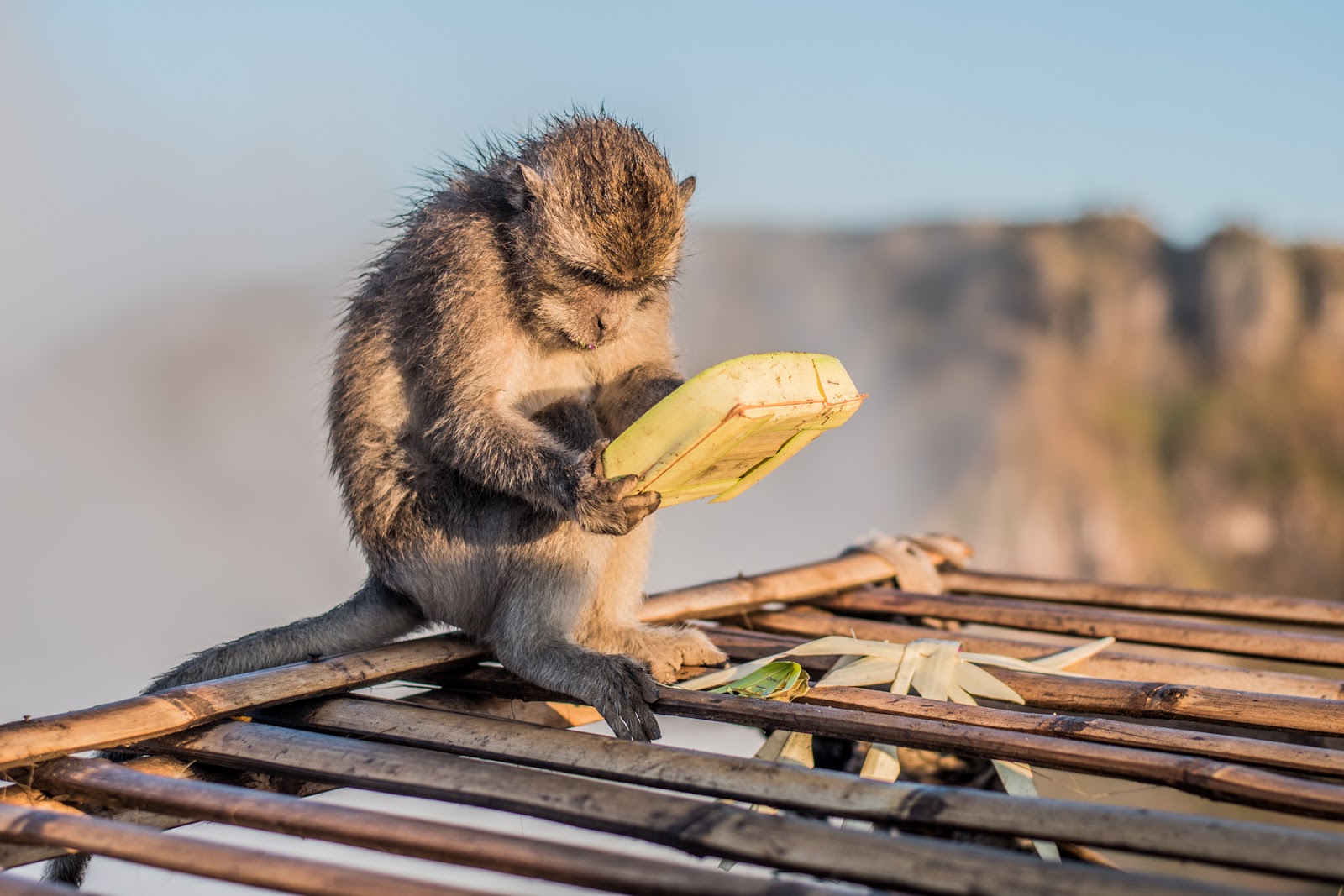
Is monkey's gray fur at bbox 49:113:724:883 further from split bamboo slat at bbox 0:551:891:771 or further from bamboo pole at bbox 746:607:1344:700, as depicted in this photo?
bamboo pole at bbox 746:607:1344:700

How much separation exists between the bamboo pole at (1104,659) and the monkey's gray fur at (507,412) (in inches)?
27.6

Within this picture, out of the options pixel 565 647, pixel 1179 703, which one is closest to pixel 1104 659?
pixel 1179 703

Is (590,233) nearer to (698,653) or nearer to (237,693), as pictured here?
(698,653)

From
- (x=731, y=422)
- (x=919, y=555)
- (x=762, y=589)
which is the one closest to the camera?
(x=731, y=422)

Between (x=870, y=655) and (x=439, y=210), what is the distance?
2138mm

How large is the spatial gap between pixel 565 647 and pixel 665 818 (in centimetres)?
136

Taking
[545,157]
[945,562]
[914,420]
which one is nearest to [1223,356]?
[914,420]

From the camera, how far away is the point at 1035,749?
2.76 metres

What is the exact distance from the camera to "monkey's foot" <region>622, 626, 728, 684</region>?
12.6 feet

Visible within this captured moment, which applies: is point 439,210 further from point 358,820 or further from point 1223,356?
point 1223,356

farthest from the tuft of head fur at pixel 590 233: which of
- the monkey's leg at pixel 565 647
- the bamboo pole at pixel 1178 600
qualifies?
the bamboo pole at pixel 1178 600

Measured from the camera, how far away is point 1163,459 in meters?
21.5

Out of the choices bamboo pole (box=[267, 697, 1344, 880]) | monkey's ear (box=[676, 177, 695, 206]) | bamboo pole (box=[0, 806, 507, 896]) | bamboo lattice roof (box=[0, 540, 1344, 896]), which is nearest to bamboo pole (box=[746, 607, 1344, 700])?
bamboo lattice roof (box=[0, 540, 1344, 896])

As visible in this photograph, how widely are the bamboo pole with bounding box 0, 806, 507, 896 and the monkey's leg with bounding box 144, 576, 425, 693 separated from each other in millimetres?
1163
